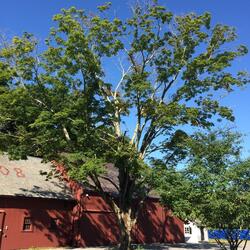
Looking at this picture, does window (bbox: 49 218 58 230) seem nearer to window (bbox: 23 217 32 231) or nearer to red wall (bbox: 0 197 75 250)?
red wall (bbox: 0 197 75 250)

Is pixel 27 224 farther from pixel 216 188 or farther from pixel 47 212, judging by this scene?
pixel 216 188

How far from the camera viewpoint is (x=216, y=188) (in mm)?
15977

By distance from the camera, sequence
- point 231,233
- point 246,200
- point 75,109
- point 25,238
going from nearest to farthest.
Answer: point 246,200
point 231,233
point 75,109
point 25,238


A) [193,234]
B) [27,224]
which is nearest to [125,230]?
[27,224]

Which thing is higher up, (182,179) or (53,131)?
(53,131)

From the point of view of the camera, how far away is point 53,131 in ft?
89.1

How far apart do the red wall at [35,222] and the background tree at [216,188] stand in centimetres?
1534

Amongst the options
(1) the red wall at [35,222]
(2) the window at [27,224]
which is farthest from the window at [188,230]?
(2) the window at [27,224]

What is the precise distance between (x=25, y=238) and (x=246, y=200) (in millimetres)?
19479

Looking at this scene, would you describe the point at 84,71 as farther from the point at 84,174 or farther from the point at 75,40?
the point at 84,174

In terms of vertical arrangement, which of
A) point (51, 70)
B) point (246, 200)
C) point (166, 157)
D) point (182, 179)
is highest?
point (51, 70)

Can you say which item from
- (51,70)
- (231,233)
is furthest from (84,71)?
(231,233)

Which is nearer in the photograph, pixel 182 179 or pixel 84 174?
pixel 182 179

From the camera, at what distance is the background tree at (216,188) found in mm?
15859
